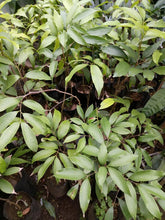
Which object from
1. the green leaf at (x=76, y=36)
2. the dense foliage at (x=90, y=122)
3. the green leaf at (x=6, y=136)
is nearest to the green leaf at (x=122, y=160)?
the dense foliage at (x=90, y=122)

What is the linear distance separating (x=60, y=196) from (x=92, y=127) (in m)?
0.78

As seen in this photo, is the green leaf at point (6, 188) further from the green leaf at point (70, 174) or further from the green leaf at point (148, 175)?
the green leaf at point (148, 175)

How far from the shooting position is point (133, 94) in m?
1.20

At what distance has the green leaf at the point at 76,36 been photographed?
67 cm

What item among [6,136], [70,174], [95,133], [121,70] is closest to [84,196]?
[70,174]

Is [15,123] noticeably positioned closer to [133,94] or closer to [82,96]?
[82,96]

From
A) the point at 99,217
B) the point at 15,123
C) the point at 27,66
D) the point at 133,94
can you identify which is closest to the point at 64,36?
the point at 15,123

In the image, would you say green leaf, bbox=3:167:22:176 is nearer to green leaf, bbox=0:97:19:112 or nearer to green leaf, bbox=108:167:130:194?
green leaf, bbox=0:97:19:112

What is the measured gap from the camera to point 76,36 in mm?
672

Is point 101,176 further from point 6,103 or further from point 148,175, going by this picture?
point 6,103

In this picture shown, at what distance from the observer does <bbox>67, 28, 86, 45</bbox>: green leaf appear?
2.19ft

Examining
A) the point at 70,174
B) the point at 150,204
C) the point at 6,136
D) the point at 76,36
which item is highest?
the point at 76,36

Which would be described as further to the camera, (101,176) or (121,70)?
(121,70)

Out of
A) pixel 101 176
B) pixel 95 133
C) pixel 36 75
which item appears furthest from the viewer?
pixel 36 75
